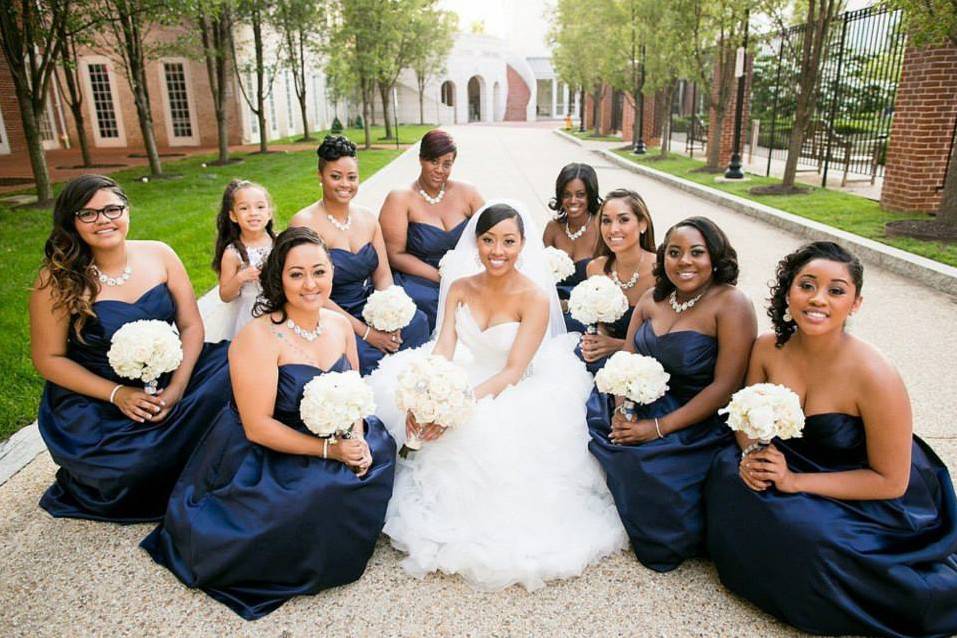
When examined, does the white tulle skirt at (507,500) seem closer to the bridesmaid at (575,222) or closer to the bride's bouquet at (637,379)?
the bride's bouquet at (637,379)

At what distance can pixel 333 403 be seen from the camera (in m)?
2.96

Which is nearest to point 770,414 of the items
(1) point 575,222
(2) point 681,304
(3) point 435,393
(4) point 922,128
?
(2) point 681,304

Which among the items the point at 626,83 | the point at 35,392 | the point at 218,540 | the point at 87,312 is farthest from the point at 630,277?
the point at 626,83

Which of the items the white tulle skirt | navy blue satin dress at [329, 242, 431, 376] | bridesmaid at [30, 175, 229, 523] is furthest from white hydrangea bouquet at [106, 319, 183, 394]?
navy blue satin dress at [329, 242, 431, 376]

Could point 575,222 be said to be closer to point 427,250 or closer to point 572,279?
point 572,279

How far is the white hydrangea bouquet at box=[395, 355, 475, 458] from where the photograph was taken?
10.6ft

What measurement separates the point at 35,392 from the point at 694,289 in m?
4.90

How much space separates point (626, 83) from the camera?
26.6 metres

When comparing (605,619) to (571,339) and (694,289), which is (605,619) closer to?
(694,289)

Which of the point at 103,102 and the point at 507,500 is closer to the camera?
the point at 507,500

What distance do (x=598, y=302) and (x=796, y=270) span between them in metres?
1.46

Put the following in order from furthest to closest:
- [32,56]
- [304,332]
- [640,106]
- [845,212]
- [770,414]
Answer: [640,106], [32,56], [845,212], [304,332], [770,414]

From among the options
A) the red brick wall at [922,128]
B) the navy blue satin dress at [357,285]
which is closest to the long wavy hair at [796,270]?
the navy blue satin dress at [357,285]

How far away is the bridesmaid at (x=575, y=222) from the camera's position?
5.55 m
